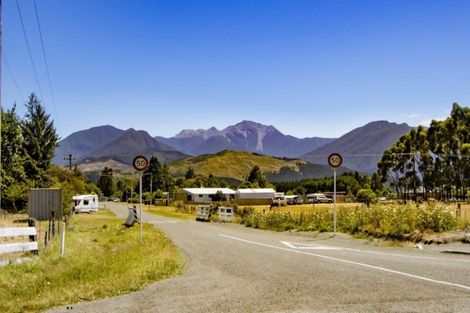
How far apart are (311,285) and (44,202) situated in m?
34.5

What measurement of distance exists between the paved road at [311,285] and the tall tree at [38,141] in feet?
175

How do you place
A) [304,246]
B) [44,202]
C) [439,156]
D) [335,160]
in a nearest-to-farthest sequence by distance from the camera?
[304,246], [335,160], [44,202], [439,156]

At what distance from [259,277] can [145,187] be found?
15623cm

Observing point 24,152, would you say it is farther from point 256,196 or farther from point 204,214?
point 256,196

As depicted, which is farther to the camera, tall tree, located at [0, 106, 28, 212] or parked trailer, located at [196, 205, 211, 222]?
tall tree, located at [0, 106, 28, 212]

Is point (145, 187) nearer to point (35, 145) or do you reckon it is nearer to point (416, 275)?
point (35, 145)

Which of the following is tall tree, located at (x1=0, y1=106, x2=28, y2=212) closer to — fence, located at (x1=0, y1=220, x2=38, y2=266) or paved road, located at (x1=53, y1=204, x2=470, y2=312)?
fence, located at (x1=0, y1=220, x2=38, y2=266)

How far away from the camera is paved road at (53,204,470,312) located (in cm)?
776

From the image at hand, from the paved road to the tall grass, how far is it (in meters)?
4.32

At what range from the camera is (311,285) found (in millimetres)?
9375

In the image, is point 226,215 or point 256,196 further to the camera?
point 256,196

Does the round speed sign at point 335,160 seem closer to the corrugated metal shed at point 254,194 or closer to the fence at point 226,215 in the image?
the fence at point 226,215

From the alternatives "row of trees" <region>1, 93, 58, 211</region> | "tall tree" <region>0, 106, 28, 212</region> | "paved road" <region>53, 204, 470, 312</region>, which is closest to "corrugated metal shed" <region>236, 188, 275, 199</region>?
"row of trees" <region>1, 93, 58, 211</region>

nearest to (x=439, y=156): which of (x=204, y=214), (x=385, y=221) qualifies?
(x=204, y=214)
